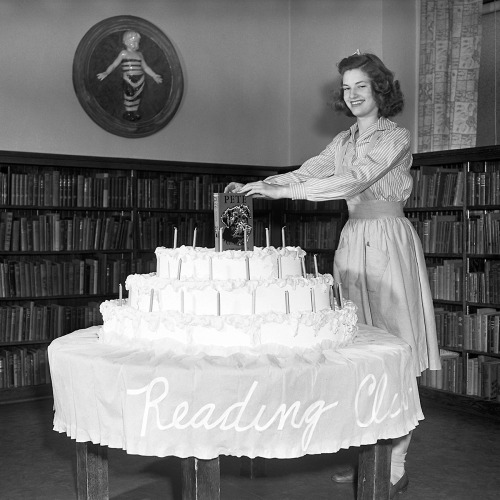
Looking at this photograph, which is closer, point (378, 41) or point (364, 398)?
point (364, 398)

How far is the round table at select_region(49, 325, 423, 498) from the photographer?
2.37 meters

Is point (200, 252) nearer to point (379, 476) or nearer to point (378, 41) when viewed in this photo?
point (379, 476)

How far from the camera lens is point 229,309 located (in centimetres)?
259

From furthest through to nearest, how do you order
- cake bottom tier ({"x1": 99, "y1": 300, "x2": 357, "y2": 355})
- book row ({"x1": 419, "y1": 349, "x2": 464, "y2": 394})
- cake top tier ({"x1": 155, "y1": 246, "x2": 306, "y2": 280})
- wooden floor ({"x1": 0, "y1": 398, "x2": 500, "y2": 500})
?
book row ({"x1": 419, "y1": 349, "x2": 464, "y2": 394}), wooden floor ({"x1": 0, "y1": 398, "x2": 500, "y2": 500}), cake top tier ({"x1": 155, "y1": 246, "x2": 306, "y2": 280}), cake bottom tier ({"x1": 99, "y1": 300, "x2": 357, "y2": 355})

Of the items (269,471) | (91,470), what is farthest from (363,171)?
(269,471)

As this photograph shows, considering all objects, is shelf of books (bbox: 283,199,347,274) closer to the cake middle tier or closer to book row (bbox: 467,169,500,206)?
book row (bbox: 467,169,500,206)

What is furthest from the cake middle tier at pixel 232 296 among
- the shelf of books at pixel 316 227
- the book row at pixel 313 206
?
the book row at pixel 313 206

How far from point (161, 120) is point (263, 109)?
1003 millimetres

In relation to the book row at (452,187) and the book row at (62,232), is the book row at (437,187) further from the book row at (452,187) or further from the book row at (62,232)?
the book row at (62,232)

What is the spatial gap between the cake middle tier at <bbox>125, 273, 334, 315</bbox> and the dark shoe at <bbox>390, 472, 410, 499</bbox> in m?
1.11

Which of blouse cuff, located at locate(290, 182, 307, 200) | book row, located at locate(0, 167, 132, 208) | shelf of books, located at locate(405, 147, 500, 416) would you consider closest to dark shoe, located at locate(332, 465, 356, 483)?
blouse cuff, located at locate(290, 182, 307, 200)

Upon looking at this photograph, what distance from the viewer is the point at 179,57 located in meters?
6.62

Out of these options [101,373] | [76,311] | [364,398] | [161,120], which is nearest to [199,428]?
[101,373]

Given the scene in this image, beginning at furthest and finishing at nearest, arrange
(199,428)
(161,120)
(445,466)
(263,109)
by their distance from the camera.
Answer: (263,109), (161,120), (445,466), (199,428)
